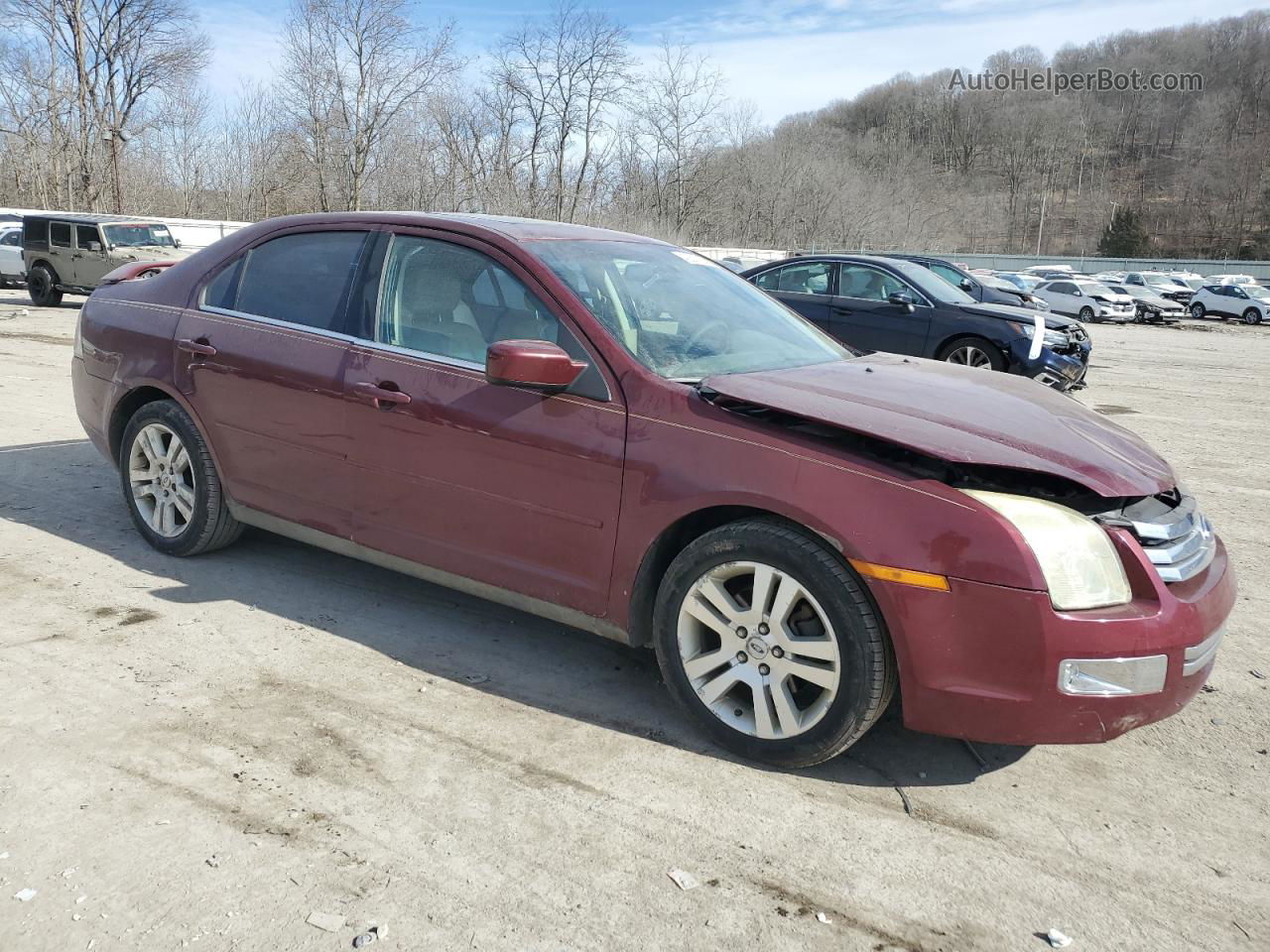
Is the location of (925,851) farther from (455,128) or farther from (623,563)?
(455,128)

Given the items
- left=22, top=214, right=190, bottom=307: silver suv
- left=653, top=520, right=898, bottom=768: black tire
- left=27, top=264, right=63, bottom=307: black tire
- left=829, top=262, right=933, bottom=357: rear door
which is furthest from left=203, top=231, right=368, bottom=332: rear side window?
left=27, top=264, right=63, bottom=307: black tire

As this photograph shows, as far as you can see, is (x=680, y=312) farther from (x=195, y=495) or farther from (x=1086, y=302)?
(x=1086, y=302)

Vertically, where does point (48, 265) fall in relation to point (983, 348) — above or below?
above

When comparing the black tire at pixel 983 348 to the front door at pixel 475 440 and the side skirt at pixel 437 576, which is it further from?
the side skirt at pixel 437 576

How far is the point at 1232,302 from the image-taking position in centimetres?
3741

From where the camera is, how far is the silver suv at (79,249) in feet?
61.1

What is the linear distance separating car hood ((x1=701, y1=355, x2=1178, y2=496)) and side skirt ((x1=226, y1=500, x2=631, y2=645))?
0.92 m

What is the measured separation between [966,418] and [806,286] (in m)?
9.59

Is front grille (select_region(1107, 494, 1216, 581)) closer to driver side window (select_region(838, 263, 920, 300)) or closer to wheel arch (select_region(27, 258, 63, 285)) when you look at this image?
driver side window (select_region(838, 263, 920, 300))

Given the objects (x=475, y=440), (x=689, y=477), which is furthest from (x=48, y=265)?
(x=689, y=477)

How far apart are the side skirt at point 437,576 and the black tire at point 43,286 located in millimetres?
17731

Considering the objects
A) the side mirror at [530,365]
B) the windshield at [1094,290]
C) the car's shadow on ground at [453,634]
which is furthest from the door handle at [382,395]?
the windshield at [1094,290]

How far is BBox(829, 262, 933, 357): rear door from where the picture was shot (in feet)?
38.9

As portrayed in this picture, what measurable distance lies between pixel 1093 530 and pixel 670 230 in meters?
52.5
